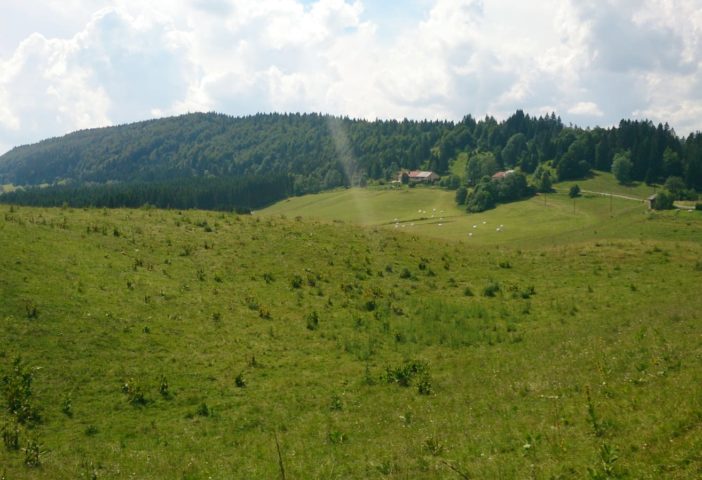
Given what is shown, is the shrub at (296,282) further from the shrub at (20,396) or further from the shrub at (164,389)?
the shrub at (20,396)

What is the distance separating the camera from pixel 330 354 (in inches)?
958

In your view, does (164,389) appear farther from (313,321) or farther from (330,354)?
(313,321)

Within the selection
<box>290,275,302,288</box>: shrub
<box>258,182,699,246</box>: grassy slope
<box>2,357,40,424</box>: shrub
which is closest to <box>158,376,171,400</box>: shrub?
<box>2,357,40,424</box>: shrub

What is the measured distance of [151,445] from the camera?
15.4m

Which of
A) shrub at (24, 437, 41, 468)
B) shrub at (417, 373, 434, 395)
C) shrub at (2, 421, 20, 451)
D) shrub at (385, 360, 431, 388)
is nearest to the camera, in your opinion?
shrub at (24, 437, 41, 468)

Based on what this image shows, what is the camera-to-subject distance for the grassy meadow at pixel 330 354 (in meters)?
12.9

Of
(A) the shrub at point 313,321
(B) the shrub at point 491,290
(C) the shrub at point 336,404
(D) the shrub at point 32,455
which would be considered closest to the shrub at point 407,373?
(C) the shrub at point 336,404

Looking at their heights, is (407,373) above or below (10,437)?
below

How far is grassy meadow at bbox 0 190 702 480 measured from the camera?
12.9 metres

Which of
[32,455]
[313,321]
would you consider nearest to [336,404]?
[32,455]

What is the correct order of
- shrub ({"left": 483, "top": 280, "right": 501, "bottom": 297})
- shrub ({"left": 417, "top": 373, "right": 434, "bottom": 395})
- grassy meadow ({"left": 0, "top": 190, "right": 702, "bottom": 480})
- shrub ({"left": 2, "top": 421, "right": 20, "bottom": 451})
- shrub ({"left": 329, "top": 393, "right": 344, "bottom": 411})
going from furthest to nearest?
1. shrub ({"left": 483, "top": 280, "right": 501, "bottom": 297})
2. shrub ({"left": 417, "top": 373, "right": 434, "bottom": 395})
3. shrub ({"left": 329, "top": 393, "right": 344, "bottom": 411})
4. shrub ({"left": 2, "top": 421, "right": 20, "bottom": 451})
5. grassy meadow ({"left": 0, "top": 190, "right": 702, "bottom": 480})

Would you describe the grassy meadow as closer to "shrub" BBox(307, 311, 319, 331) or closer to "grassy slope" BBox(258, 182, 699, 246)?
"shrub" BBox(307, 311, 319, 331)

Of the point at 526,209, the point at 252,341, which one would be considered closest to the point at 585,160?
the point at 526,209

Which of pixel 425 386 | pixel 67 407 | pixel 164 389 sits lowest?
pixel 425 386
